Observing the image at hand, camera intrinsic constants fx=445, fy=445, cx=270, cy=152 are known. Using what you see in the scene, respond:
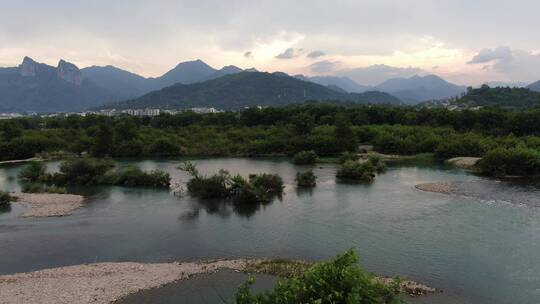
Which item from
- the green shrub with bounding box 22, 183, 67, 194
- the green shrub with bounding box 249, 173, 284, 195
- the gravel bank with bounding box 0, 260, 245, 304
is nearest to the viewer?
the gravel bank with bounding box 0, 260, 245, 304

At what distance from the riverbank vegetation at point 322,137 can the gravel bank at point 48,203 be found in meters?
30.8

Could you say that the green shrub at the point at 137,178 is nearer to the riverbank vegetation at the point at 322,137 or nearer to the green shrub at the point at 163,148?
the green shrub at the point at 163,148

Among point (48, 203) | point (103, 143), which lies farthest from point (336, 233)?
point (103, 143)

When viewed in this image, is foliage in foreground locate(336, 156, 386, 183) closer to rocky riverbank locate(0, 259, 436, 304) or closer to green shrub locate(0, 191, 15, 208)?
rocky riverbank locate(0, 259, 436, 304)

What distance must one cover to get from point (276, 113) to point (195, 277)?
250 feet

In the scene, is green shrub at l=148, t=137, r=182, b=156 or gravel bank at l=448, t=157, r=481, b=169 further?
green shrub at l=148, t=137, r=182, b=156

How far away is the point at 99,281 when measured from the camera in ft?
66.0

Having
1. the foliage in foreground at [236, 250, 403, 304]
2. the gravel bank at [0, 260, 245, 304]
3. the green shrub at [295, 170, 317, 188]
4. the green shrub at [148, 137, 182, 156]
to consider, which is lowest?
the gravel bank at [0, 260, 245, 304]

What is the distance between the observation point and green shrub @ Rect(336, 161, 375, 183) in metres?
45.2

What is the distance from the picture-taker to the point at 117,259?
23641 mm

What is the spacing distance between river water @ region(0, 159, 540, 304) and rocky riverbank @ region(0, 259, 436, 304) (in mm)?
1296

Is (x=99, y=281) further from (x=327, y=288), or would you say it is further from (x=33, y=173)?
(x=33, y=173)

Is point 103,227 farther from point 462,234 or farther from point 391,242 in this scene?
point 462,234

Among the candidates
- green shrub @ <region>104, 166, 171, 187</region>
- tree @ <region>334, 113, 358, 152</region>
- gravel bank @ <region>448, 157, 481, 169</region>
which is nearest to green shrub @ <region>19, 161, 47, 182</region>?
green shrub @ <region>104, 166, 171, 187</region>
